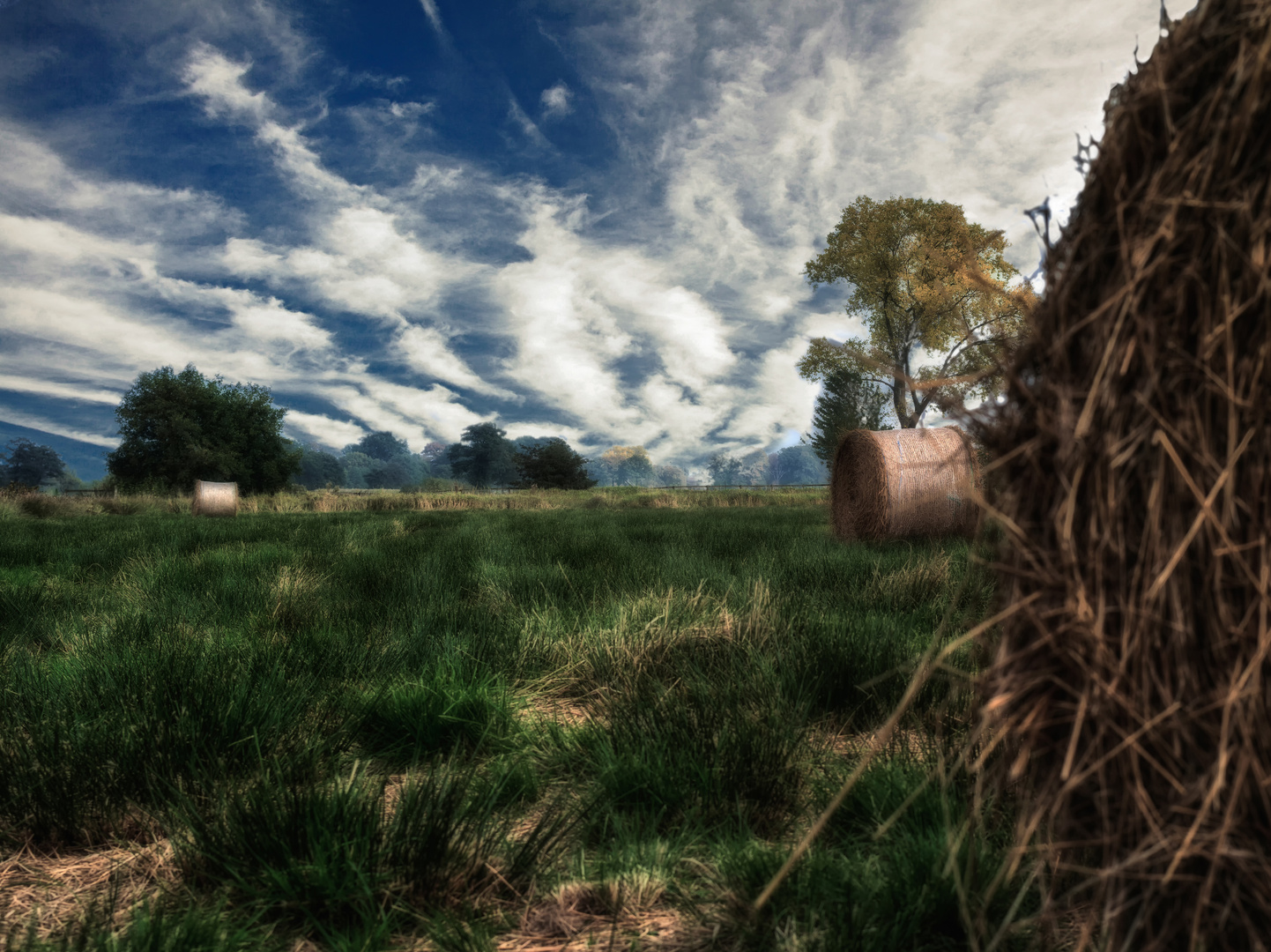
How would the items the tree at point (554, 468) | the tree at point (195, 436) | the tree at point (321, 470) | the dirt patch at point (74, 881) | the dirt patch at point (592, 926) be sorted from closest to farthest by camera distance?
the dirt patch at point (592, 926), the dirt patch at point (74, 881), the tree at point (195, 436), the tree at point (554, 468), the tree at point (321, 470)

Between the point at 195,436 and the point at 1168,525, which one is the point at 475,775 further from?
the point at 195,436

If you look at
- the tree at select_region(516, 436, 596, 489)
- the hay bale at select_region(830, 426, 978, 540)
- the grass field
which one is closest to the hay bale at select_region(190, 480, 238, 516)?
the grass field

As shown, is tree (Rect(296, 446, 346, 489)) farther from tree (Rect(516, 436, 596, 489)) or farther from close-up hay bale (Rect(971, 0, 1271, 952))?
close-up hay bale (Rect(971, 0, 1271, 952))

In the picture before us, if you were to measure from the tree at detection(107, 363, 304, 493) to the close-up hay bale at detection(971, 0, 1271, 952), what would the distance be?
166 feet

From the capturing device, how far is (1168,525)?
3.50 feet

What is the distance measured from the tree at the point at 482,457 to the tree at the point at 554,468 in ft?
132

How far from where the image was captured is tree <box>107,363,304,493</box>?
43188mm

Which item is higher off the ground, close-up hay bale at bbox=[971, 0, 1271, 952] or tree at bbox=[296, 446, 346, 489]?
tree at bbox=[296, 446, 346, 489]

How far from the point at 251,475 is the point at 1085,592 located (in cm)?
5366

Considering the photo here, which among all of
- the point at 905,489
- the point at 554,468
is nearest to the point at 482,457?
the point at 554,468

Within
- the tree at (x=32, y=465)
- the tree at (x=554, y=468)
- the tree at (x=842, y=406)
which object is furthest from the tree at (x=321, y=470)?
the tree at (x=842, y=406)

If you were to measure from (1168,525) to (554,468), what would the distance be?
59835mm

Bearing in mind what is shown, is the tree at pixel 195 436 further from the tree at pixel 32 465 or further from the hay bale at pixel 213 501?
the tree at pixel 32 465

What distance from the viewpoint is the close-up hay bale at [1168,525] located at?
1.02 metres
